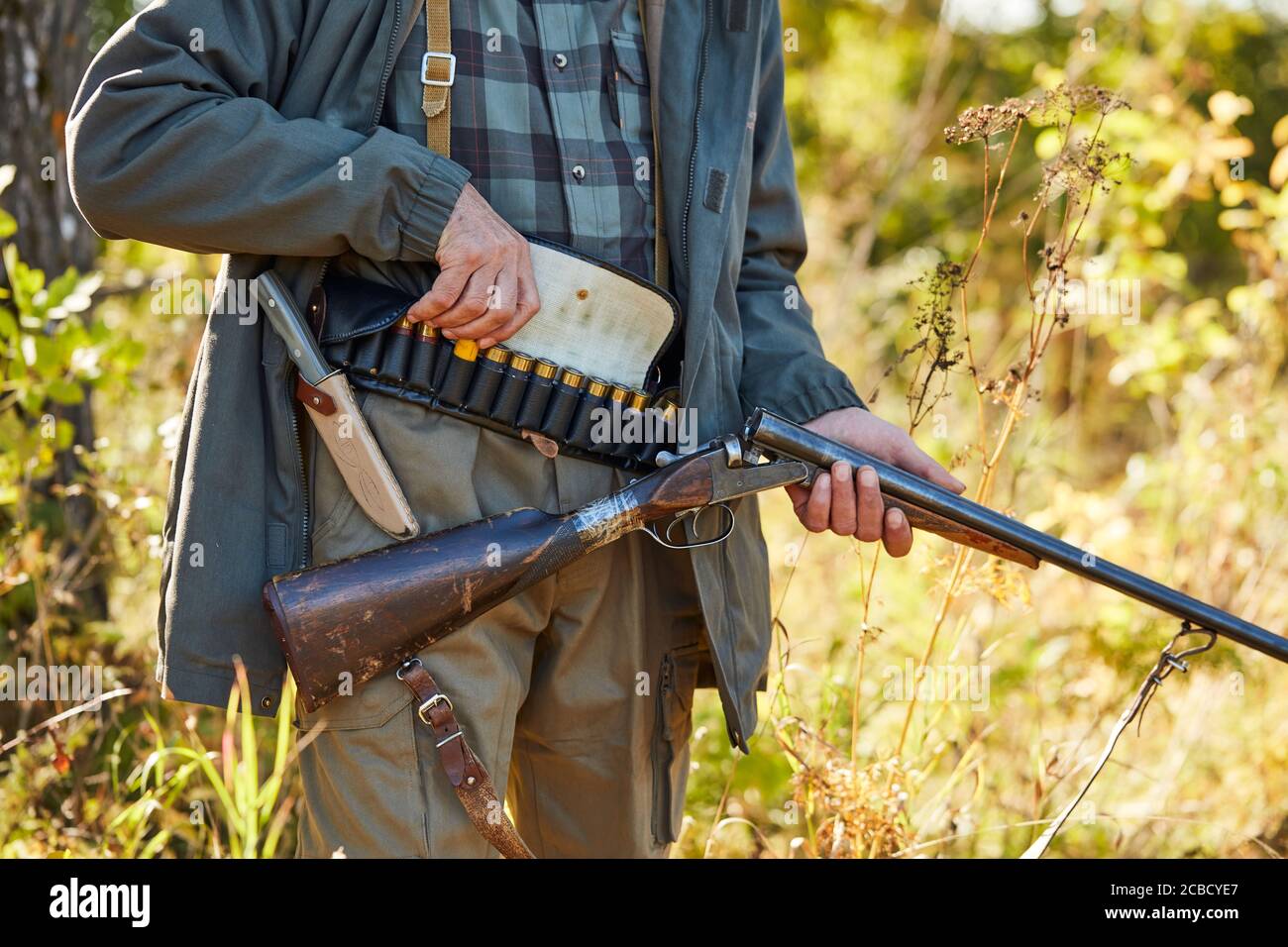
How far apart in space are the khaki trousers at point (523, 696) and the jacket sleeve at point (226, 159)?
0.36 metres

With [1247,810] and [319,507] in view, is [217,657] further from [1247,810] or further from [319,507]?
[1247,810]

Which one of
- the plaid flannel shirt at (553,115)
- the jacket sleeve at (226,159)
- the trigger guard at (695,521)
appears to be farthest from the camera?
the trigger guard at (695,521)

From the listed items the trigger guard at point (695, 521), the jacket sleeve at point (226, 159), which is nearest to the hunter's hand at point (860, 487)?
the trigger guard at point (695, 521)

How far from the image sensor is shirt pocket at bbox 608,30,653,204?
7.66 ft

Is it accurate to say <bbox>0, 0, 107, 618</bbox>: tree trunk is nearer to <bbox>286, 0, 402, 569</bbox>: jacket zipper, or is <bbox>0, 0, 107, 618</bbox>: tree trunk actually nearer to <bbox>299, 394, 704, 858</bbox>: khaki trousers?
<bbox>286, 0, 402, 569</bbox>: jacket zipper

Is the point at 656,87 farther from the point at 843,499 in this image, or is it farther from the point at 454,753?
the point at 454,753

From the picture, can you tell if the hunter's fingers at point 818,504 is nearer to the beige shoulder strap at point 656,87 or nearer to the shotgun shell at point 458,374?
the beige shoulder strap at point 656,87

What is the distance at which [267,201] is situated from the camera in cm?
199

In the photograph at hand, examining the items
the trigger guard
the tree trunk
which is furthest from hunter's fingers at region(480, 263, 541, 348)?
the tree trunk

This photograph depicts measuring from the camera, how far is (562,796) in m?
2.47

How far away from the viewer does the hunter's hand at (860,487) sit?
2416 millimetres

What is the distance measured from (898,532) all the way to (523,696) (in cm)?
88

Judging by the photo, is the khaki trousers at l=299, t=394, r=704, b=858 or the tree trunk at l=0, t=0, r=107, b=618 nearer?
the khaki trousers at l=299, t=394, r=704, b=858
